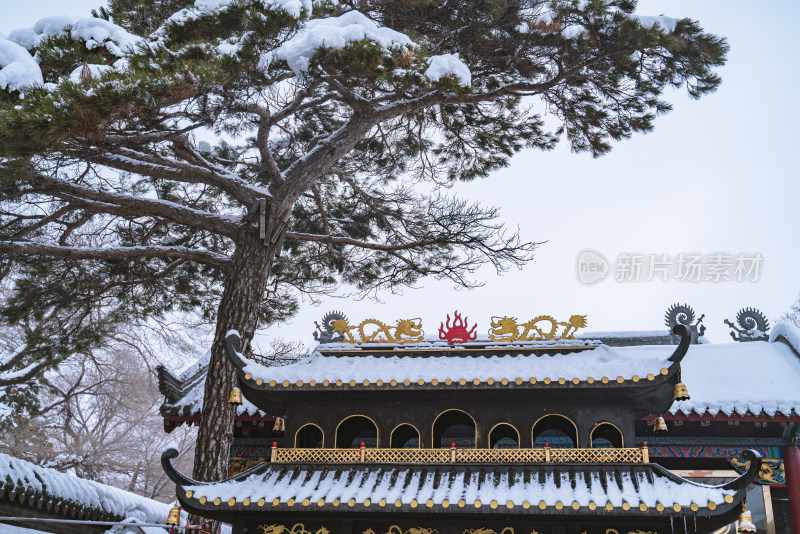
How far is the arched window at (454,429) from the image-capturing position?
8.71 meters

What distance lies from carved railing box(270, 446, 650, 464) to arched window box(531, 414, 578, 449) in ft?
1.32

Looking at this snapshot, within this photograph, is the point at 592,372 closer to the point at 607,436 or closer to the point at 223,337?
the point at 607,436

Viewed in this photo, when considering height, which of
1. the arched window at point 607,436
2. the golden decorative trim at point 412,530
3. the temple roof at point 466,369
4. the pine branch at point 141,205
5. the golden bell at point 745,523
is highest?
the pine branch at point 141,205

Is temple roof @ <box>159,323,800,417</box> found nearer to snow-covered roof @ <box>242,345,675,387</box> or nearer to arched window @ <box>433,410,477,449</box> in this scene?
snow-covered roof @ <box>242,345,675,387</box>

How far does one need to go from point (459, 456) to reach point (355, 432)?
1924mm

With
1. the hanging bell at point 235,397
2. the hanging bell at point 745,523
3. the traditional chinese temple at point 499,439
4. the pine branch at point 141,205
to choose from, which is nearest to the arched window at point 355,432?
the traditional chinese temple at point 499,439

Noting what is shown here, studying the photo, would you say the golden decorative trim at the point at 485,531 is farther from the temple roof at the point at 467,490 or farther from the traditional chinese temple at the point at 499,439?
the temple roof at the point at 467,490

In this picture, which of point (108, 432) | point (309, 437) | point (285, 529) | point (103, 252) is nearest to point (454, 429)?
point (309, 437)

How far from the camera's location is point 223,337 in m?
9.22

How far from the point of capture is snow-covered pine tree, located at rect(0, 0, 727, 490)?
7.69m

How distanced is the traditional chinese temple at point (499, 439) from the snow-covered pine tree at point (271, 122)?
4.02ft

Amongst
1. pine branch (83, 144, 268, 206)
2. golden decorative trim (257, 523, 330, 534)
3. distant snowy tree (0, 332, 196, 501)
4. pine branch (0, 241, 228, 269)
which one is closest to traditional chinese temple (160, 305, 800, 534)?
golden decorative trim (257, 523, 330, 534)

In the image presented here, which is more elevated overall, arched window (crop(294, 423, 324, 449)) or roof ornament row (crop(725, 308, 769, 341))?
roof ornament row (crop(725, 308, 769, 341))

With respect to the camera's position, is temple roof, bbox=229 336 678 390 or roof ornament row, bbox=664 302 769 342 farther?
roof ornament row, bbox=664 302 769 342
